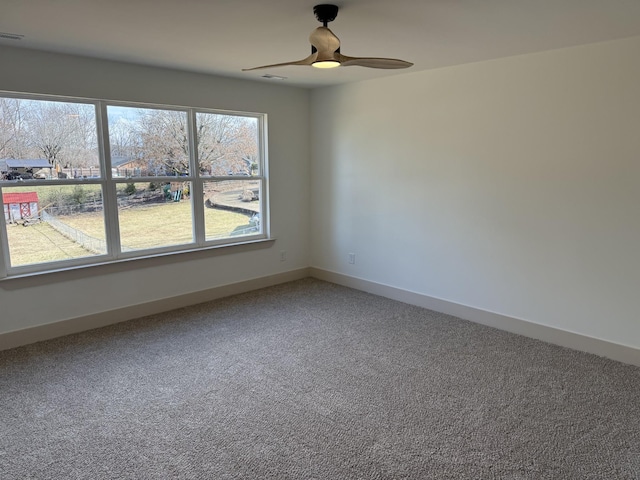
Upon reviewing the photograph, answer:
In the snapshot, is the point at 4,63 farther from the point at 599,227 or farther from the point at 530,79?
the point at 599,227

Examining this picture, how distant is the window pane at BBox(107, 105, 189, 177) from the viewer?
149 inches

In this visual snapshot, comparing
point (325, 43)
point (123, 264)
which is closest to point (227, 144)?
point (123, 264)

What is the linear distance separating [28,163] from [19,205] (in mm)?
348

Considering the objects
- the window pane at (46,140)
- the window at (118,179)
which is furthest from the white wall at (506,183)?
the window pane at (46,140)

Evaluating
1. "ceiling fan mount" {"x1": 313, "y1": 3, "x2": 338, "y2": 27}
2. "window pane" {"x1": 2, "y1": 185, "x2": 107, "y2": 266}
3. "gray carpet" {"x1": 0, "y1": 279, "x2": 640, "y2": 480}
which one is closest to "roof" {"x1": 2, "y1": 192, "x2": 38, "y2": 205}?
"window pane" {"x1": 2, "y1": 185, "x2": 107, "y2": 266}

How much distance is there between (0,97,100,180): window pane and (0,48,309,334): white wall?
0.53 ft

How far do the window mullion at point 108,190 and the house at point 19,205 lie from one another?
540 mm

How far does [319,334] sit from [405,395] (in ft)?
3.69

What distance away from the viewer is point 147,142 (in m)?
4.00

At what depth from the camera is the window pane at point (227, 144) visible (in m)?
4.40

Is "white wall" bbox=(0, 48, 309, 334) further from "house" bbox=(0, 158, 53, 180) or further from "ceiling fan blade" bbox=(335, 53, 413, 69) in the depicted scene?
"ceiling fan blade" bbox=(335, 53, 413, 69)

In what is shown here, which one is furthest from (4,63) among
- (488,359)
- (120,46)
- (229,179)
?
(488,359)

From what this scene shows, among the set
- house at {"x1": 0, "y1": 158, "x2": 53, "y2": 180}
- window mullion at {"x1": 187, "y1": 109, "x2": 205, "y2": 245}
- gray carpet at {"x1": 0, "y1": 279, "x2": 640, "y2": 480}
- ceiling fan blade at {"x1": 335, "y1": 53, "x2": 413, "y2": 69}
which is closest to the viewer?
gray carpet at {"x1": 0, "y1": 279, "x2": 640, "y2": 480}

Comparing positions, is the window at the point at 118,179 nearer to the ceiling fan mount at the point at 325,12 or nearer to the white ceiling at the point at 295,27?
the white ceiling at the point at 295,27
